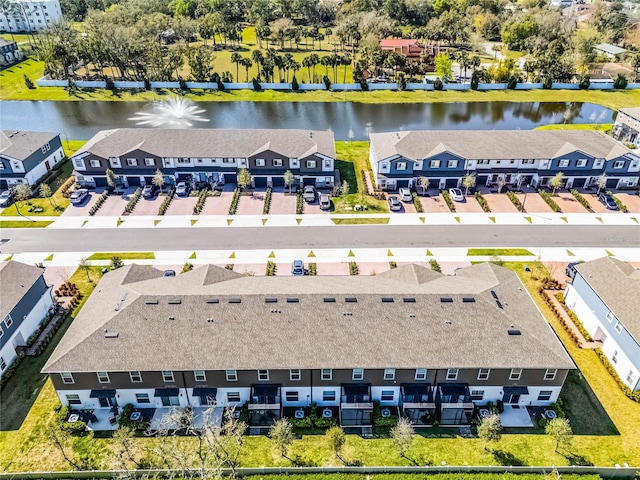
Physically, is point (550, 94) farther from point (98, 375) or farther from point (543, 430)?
point (98, 375)

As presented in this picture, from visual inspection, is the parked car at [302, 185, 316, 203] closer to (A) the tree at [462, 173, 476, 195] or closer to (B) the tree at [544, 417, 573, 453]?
(A) the tree at [462, 173, 476, 195]

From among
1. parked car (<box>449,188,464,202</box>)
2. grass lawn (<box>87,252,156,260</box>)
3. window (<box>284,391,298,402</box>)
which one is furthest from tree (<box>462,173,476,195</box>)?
grass lawn (<box>87,252,156,260</box>)

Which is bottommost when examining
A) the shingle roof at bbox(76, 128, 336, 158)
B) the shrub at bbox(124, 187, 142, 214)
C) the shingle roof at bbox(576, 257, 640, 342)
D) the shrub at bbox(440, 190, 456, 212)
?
the shrub at bbox(440, 190, 456, 212)

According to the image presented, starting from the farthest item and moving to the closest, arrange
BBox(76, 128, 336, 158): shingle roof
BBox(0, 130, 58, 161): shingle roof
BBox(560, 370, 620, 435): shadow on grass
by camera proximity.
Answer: BBox(76, 128, 336, 158): shingle roof
BBox(0, 130, 58, 161): shingle roof
BBox(560, 370, 620, 435): shadow on grass

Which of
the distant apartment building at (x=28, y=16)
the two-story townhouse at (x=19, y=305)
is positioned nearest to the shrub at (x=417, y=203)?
the two-story townhouse at (x=19, y=305)

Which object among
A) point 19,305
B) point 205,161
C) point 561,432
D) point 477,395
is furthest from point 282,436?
point 205,161

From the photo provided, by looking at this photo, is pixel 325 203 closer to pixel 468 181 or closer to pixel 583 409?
pixel 468 181
